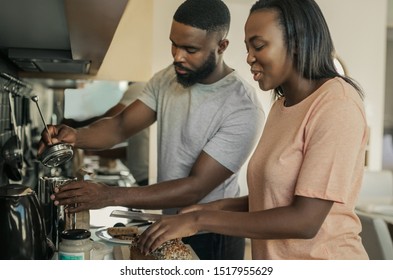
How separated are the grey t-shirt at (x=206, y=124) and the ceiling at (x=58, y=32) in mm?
188

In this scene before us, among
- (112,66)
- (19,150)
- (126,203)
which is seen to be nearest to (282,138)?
(126,203)

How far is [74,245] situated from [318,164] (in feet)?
1.20

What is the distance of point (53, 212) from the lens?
0.90 metres

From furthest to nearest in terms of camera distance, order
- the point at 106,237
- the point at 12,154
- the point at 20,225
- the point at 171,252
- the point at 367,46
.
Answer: the point at 12,154 → the point at 367,46 → the point at 106,237 → the point at 171,252 → the point at 20,225

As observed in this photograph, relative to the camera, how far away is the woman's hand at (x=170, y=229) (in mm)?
738

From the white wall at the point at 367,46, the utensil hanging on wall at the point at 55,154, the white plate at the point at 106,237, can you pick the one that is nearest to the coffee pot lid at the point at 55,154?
the utensil hanging on wall at the point at 55,154

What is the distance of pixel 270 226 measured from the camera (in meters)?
0.72

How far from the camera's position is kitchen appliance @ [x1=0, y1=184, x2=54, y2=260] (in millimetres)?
683

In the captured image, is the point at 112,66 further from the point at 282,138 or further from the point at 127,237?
the point at 282,138

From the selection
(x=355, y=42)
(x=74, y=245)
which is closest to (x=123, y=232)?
(x=74, y=245)

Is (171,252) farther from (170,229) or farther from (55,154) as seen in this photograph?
(55,154)

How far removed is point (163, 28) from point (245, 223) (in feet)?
1.71

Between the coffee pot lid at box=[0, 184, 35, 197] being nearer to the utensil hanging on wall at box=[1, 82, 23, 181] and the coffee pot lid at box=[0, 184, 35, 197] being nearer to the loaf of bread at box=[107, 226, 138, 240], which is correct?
the loaf of bread at box=[107, 226, 138, 240]

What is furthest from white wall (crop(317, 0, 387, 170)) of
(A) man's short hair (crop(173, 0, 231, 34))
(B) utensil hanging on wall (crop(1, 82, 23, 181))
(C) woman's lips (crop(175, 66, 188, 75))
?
(B) utensil hanging on wall (crop(1, 82, 23, 181))
